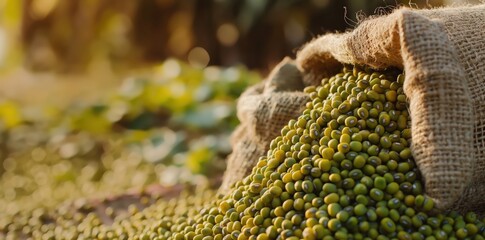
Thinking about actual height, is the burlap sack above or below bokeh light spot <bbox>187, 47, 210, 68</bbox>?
below

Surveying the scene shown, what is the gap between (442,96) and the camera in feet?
4.23

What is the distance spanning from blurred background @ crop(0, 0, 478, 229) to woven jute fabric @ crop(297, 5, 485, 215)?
0.28 meters

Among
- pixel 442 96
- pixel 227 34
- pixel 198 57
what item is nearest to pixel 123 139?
pixel 442 96

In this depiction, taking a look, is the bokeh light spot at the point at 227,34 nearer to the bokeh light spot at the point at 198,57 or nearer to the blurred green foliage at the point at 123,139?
the bokeh light spot at the point at 198,57

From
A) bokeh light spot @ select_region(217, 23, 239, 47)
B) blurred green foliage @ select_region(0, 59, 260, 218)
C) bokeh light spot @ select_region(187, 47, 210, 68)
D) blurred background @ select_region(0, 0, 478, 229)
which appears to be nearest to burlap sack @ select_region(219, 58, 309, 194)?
blurred background @ select_region(0, 0, 478, 229)

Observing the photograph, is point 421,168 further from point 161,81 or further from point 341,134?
point 161,81

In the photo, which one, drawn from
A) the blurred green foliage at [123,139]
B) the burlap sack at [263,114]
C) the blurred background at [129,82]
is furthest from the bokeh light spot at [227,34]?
the burlap sack at [263,114]

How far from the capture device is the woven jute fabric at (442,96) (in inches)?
50.4

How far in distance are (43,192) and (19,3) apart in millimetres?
4305

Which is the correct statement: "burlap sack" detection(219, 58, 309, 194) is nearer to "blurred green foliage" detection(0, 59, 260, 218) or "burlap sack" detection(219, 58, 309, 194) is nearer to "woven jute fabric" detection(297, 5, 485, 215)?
"woven jute fabric" detection(297, 5, 485, 215)

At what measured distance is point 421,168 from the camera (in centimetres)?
130

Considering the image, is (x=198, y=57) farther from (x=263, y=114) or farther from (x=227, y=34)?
(x=263, y=114)

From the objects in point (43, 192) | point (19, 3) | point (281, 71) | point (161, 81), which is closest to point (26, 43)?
point (19, 3)

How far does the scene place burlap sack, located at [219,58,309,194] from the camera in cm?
165
